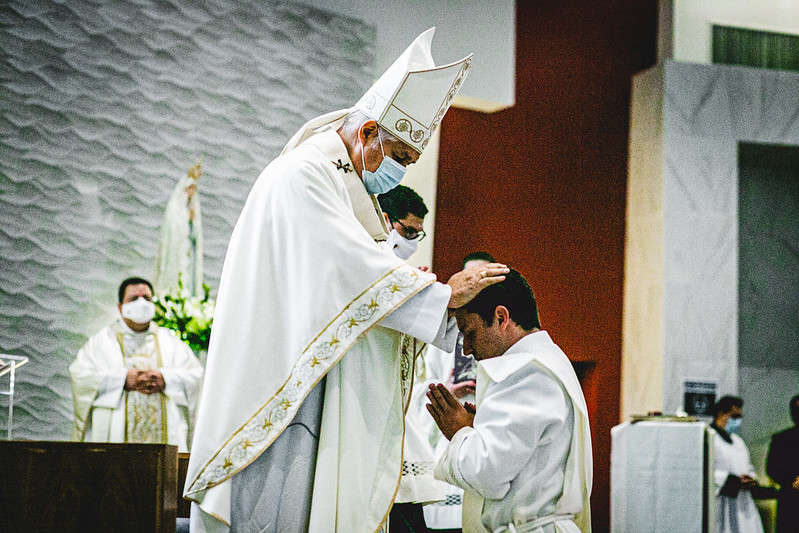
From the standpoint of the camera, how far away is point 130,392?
6191 millimetres

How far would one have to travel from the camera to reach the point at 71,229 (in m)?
6.86

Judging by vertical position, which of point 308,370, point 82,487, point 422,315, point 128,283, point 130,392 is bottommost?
point 82,487

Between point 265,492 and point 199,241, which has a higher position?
point 199,241

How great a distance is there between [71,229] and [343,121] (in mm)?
4411

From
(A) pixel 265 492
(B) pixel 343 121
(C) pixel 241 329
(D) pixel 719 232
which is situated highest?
(D) pixel 719 232

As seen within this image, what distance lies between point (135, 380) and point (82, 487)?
3784 millimetres

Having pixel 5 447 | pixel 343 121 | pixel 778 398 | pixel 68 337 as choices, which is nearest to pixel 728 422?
pixel 778 398

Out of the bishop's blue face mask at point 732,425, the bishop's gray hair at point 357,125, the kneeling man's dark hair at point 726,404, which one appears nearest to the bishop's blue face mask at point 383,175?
the bishop's gray hair at point 357,125

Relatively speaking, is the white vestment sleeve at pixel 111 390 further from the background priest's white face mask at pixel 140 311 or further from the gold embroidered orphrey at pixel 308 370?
the gold embroidered orphrey at pixel 308 370

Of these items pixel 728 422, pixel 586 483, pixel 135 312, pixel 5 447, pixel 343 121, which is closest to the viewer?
pixel 5 447

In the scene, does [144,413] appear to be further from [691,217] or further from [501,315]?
[691,217]

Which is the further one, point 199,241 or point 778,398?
point 778,398

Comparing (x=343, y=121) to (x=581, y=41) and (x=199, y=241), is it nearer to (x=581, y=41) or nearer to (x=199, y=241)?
(x=199, y=241)

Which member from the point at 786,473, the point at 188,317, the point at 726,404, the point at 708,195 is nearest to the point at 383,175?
the point at 188,317
